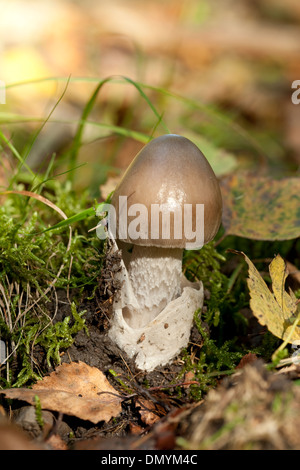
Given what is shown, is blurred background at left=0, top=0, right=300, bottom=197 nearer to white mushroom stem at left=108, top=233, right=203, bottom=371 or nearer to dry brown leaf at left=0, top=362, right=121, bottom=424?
white mushroom stem at left=108, top=233, right=203, bottom=371

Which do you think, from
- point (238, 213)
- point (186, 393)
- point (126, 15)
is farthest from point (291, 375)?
point (126, 15)

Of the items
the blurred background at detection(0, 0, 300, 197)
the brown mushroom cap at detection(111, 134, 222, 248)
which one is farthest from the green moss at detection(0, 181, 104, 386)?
the blurred background at detection(0, 0, 300, 197)

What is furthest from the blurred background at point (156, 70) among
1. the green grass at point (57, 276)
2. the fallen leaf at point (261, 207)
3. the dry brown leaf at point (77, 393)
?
the dry brown leaf at point (77, 393)

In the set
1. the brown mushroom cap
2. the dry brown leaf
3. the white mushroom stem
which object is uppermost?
the brown mushroom cap

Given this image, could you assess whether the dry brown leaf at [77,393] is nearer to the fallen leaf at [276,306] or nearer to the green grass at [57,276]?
the green grass at [57,276]

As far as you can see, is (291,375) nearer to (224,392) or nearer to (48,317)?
(224,392)
